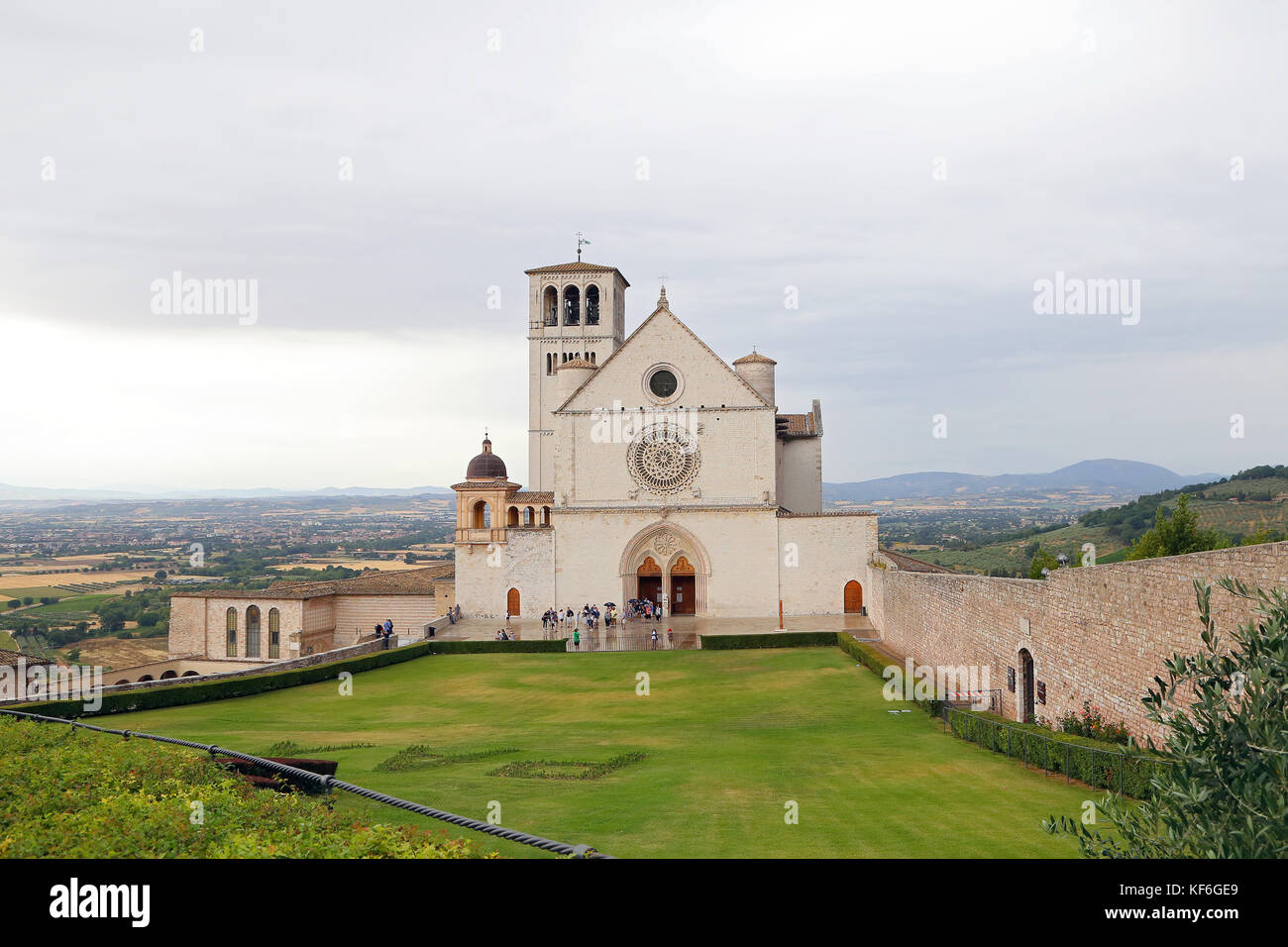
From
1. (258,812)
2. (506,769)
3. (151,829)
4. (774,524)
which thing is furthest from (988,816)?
(774,524)

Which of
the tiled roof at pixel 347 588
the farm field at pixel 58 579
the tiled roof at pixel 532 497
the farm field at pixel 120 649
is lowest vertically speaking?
the farm field at pixel 120 649

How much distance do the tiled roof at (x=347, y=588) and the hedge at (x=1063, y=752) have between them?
34.4 metres

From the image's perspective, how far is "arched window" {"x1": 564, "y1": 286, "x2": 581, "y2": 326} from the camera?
185 feet

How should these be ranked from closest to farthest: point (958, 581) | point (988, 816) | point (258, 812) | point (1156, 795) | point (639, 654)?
point (1156, 795), point (258, 812), point (988, 816), point (958, 581), point (639, 654)

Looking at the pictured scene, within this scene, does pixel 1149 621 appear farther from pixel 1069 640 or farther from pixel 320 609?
pixel 320 609

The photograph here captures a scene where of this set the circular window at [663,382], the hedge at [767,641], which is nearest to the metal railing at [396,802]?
the hedge at [767,641]

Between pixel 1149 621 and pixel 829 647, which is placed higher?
pixel 1149 621

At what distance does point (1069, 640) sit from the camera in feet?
60.8

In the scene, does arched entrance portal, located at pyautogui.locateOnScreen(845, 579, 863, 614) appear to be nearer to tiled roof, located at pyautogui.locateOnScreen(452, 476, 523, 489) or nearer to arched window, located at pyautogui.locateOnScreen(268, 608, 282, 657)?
tiled roof, located at pyautogui.locateOnScreen(452, 476, 523, 489)

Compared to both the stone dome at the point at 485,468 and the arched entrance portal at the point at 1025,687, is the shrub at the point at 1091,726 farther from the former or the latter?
the stone dome at the point at 485,468

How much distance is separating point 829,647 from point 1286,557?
26.4 metres

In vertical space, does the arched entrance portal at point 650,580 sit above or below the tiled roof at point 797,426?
below

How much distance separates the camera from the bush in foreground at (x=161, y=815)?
6.83 meters

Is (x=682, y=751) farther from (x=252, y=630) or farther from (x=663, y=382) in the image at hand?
(x=252, y=630)
